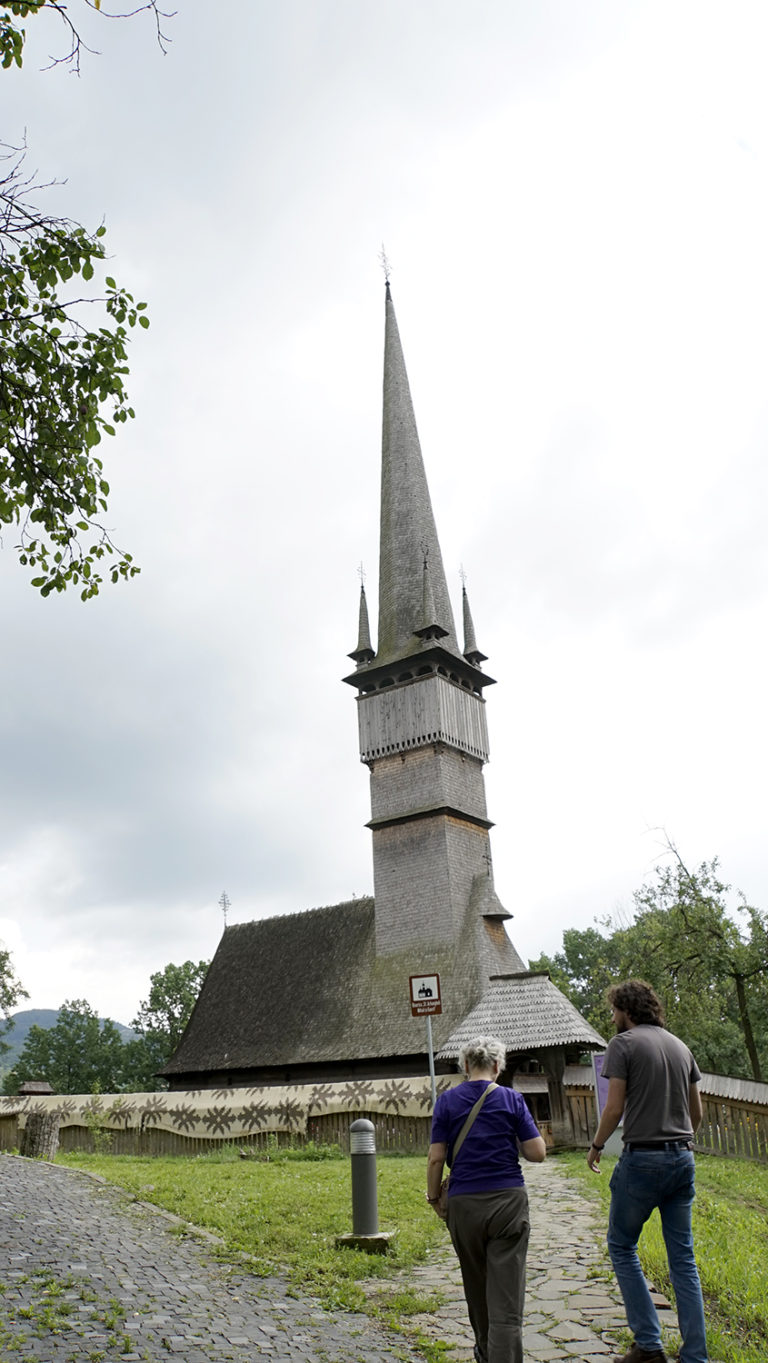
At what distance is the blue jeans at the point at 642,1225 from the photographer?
5293mm

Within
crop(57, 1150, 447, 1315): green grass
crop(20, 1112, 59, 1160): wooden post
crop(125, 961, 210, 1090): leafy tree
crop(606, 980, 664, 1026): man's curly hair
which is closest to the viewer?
crop(606, 980, 664, 1026): man's curly hair

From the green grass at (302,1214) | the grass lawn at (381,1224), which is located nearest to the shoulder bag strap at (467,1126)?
the grass lawn at (381,1224)

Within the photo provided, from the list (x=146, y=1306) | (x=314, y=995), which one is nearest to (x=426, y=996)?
(x=146, y=1306)

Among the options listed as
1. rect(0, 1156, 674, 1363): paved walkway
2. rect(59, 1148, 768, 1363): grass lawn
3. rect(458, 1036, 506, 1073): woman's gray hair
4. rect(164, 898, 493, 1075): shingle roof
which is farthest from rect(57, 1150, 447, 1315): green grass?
rect(164, 898, 493, 1075): shingle roof

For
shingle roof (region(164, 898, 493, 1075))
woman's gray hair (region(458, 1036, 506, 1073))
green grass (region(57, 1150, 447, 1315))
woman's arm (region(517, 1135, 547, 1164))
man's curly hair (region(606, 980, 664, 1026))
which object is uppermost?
shingle roof (region(164, 898, 493, 1075))

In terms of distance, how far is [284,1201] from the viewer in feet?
37.0

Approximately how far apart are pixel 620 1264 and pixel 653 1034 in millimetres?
1211

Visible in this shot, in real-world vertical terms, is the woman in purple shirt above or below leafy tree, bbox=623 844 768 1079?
below

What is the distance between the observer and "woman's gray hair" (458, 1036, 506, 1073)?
554 centimetres

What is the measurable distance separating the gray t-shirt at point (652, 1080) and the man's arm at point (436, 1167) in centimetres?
99

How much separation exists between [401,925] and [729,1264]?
2395cm

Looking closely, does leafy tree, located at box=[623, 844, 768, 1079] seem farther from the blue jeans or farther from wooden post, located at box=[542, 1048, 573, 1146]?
the blue jeans

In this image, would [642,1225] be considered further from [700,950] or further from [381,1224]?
[700,950]

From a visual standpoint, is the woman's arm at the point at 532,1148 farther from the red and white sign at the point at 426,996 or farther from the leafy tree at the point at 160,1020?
the leafy tree at the point at 160,1020
